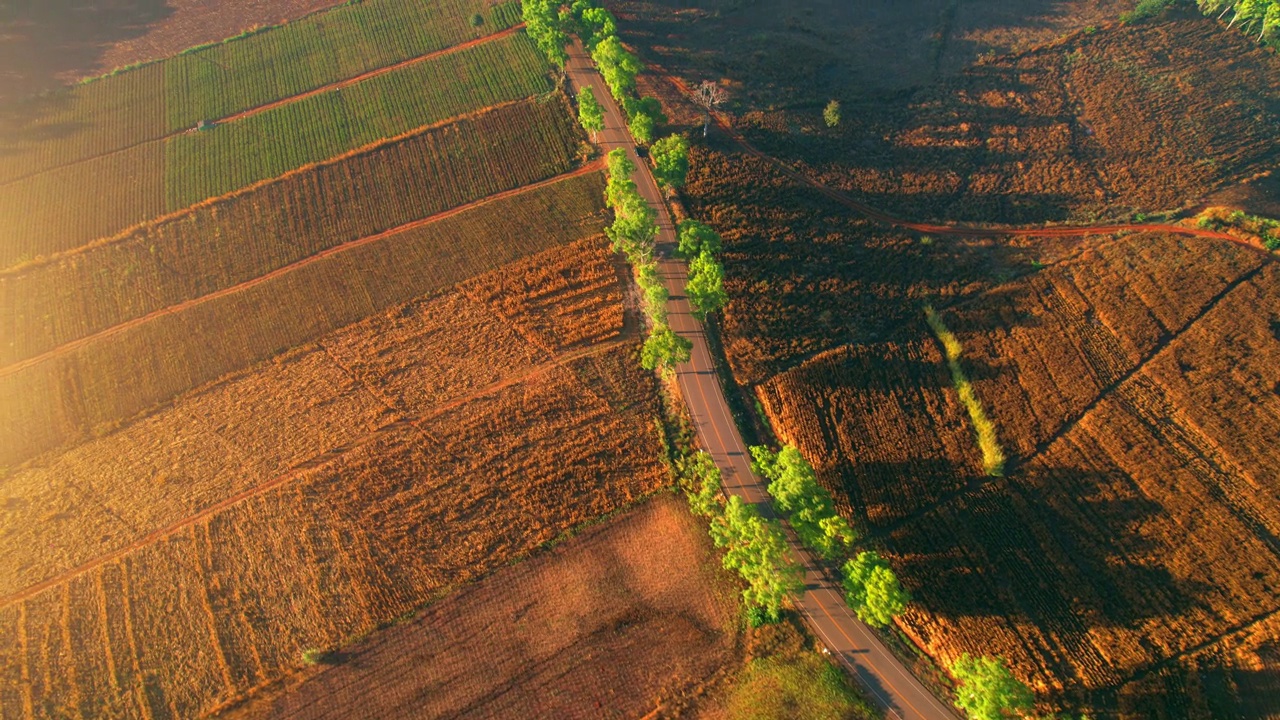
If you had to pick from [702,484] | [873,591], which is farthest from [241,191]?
[873,591]

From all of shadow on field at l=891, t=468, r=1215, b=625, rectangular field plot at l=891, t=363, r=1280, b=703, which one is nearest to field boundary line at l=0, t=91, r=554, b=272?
shadow on field at l=891, t=468, r=1215, b=625

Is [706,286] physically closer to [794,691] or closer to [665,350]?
[665,350]

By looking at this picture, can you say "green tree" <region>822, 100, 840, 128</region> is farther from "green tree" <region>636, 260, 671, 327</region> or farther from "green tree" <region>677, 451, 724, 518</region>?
"green tree" <region>677, 451, 724, 518</region>

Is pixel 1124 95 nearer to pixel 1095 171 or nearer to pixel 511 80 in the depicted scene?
pixel 1095 171

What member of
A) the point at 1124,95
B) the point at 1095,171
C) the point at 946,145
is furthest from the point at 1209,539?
the point at 1124,95

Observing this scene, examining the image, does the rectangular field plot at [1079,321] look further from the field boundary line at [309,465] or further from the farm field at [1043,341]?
the field boundary line at [309,465]

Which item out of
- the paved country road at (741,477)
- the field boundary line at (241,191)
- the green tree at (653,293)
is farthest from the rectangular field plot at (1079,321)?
the field boundary line at (241,191)
